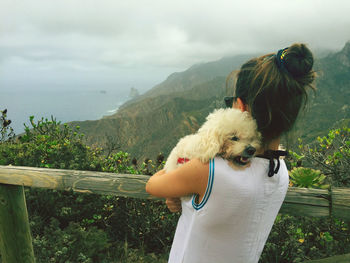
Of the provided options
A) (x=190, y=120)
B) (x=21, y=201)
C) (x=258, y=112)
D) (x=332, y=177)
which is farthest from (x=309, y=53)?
(x=332, y=177)

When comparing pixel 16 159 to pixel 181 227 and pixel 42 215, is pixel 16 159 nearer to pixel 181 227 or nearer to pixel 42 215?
pixel 42 215

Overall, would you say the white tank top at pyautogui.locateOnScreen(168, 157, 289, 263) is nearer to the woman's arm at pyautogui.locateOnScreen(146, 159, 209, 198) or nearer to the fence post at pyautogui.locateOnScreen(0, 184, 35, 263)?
the woman's arm at pyautogui.locateOnScreen(146, 159, 209, 198)

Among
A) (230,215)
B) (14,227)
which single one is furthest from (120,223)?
(230,215)

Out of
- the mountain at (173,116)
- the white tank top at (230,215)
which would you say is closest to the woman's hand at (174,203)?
the white tank top at (230,215)

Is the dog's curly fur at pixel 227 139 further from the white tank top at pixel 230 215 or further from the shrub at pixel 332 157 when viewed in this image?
the shrub at pixel 332 157

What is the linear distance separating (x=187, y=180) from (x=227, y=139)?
0.24 m

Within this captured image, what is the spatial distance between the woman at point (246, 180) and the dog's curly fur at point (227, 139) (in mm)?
35

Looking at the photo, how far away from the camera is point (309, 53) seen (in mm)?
1120

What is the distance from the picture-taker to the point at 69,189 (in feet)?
6.20

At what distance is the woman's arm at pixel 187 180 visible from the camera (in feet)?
3.43

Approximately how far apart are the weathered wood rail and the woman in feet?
1.46

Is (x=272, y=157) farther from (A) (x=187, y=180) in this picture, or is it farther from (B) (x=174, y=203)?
(B) (x=174, y=203)

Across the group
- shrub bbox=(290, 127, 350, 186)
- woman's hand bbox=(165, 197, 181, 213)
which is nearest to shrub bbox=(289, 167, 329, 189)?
shrub bbox=(290, 127, 350, 186)

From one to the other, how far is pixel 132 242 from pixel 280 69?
10.2ft
